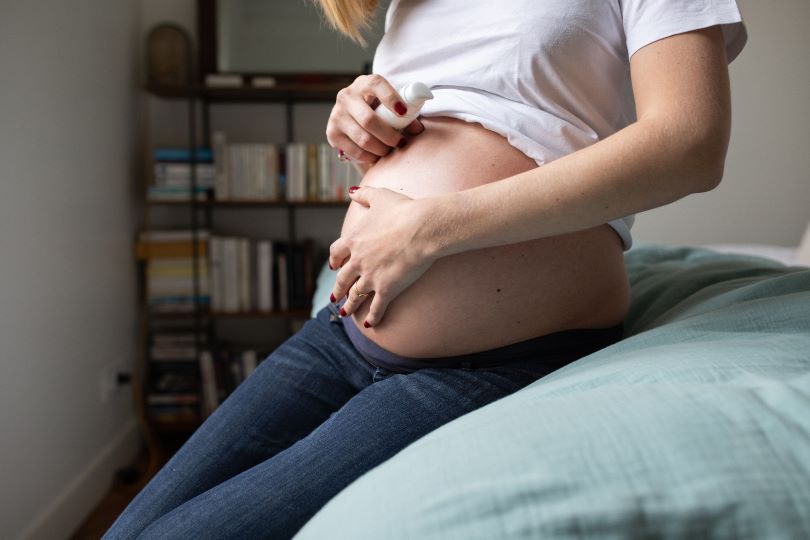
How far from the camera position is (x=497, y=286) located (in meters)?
0.70

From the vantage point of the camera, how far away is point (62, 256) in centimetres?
181

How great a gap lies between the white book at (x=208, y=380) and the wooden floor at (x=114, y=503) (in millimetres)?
210

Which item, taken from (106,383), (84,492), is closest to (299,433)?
(84,492)

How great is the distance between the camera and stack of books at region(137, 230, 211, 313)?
2486mm

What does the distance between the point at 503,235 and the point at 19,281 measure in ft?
4.36

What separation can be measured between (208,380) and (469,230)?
2094 mm

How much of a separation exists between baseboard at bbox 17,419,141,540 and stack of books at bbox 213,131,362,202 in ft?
3.03

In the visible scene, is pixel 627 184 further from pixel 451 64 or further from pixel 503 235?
pixel 451 64

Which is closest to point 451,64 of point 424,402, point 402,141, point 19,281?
point 402,141

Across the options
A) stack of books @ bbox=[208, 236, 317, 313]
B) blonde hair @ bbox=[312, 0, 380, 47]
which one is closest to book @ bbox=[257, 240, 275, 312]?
stack of books @ bbox=[208, 236, 317, 313]

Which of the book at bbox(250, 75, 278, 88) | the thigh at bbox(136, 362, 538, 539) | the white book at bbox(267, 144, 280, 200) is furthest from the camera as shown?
the white book at bbox(267, 144, 280, 200)

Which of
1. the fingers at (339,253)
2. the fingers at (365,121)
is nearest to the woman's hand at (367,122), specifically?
the fingers at (365,121)

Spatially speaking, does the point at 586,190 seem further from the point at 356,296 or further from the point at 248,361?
the point at 248,361

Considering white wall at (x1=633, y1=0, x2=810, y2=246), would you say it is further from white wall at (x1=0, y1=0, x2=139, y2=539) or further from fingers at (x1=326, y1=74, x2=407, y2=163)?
white wall at (x1=0, y1=0, x2=139, y2=539)
